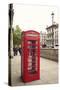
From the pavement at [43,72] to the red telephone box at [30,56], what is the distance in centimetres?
4

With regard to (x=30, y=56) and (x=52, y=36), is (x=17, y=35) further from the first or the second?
(x=52, y=36)

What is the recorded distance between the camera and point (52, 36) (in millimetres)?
2271

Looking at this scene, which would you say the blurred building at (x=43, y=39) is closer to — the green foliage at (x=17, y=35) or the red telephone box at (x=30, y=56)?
the red telephone box at (x=30, y=56)

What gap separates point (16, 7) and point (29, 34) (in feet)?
0.95

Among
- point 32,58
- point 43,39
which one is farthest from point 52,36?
point 32,58

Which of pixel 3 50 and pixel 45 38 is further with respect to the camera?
pixel 45 38

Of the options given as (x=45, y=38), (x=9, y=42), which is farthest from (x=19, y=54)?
(x=45, y=38)

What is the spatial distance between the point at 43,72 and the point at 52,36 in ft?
1.23

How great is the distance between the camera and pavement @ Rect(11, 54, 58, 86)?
7.21ft

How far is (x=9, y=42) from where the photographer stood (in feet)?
7.10

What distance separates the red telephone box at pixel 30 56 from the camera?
2.19 meters

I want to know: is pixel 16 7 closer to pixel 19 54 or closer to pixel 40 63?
pixel 19 54

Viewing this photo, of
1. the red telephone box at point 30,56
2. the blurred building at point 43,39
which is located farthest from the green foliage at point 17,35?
the blurred building at point 43,39

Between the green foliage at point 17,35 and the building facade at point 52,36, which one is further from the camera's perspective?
the building facade at point 52,36
